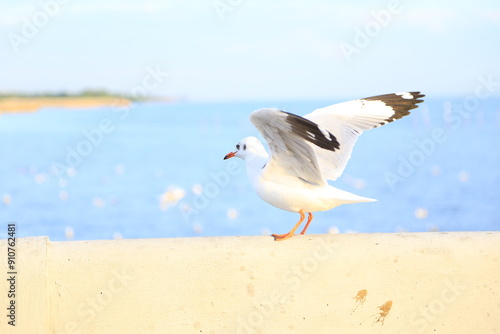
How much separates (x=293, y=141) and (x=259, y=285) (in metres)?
0.78

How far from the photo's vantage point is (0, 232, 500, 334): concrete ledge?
10.3 feet

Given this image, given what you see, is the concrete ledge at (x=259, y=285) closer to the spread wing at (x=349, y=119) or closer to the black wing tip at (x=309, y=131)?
the black wing tip at (x=309, y=131)

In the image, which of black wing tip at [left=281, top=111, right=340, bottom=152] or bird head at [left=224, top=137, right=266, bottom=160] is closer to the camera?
black wing tip at [left=281, top=111, right=340, bottom=152]

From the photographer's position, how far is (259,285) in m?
3.22

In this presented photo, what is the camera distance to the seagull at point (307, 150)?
3498 millimetres

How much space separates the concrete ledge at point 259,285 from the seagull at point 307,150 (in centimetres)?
28

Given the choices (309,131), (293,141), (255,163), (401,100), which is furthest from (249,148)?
(401,100)

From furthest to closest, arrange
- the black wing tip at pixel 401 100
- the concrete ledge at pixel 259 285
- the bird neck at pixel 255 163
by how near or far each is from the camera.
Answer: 1. the black wing tip at pixel 401 100
2. the bird neck at pixel 255 163
3. the concrete ledge at pixel 259 285

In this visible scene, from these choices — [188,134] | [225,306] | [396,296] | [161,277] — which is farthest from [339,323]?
[188,134]

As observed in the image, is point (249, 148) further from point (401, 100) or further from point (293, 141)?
point (401, 100)

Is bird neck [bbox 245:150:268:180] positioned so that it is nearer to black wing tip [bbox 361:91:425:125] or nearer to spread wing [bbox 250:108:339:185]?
spread wing [bbox 250:108:339:185]

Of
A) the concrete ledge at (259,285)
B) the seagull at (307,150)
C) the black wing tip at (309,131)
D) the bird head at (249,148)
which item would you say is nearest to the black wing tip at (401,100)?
the seagull at (307,150)

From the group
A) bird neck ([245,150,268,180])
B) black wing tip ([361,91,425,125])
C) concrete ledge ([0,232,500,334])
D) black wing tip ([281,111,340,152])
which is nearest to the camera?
concrete ledge ([0,232,500,334])

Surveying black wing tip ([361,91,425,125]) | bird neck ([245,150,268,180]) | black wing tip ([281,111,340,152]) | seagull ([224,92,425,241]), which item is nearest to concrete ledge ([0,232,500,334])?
seagull ([224,92,425,241])
